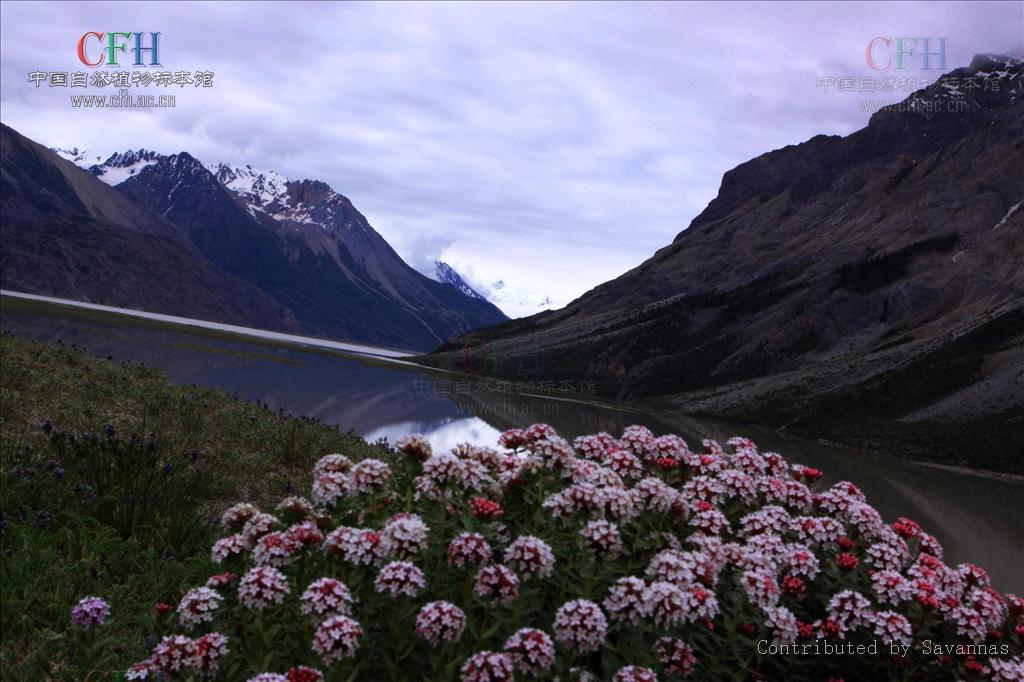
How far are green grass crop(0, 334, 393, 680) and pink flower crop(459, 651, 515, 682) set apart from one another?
3163 mm

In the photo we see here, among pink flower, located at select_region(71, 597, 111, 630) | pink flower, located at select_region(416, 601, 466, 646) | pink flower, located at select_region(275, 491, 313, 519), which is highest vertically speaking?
pink flower, located at select_region(275, 491, 313, 519)

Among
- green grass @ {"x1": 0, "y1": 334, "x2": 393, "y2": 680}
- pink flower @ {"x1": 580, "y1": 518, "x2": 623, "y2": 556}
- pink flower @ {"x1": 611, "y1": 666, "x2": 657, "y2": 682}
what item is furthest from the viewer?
green grass @ {"x1": 0, "y1": 334, "x2": 393, "y2": 680}

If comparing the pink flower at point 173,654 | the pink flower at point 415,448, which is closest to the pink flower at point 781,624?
the pink flower at point 415,448

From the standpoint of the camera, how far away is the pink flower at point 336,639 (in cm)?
470

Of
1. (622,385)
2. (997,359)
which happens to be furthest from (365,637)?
(622,385)

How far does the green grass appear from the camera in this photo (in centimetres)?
795

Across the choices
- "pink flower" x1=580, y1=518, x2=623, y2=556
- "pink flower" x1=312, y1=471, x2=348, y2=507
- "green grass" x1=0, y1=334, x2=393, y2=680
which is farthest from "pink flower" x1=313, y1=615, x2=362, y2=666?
"green grass" x1=0, y1=334, x2=393, y2=680

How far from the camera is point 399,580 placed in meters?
5.00

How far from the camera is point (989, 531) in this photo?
102ft

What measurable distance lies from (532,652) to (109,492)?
346 inches

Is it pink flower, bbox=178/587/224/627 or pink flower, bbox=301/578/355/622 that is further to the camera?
pink flower, bbox=178/587/224/627

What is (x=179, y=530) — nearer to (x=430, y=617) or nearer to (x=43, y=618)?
(x=43, y=618)

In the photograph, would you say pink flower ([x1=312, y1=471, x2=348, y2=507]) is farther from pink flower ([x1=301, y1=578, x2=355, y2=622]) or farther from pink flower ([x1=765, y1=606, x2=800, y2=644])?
pink flower ([x1=765, y1=606, x2=800, y2=644])

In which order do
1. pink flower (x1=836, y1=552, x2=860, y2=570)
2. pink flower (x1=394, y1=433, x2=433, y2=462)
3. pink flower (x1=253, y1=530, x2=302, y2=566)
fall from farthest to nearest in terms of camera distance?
1. pink flower (x1=836, y1=552, x2=860, y2=570)
2. pink flower (x1=394, y1=433, x2=433, y2=462)
3. pink flower (x1=253, y1=530, x2=302, y2=566)
